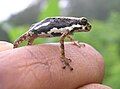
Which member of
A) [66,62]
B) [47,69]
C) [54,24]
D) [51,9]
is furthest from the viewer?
[51,9]

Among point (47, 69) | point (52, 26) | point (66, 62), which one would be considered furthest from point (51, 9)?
point (47, 69)

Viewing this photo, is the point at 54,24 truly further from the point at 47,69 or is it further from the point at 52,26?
the point at 47,69

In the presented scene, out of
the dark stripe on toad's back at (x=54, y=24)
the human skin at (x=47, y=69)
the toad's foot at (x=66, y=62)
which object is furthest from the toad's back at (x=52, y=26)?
the toad's foot at (x=66, y=62)

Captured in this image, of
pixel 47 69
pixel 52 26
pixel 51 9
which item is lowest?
pixel 47 69

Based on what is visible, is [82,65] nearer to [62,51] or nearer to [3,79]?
[62,51]

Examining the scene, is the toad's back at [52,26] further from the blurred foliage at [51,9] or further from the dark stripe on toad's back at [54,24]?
the blurred foliage at [51,9]

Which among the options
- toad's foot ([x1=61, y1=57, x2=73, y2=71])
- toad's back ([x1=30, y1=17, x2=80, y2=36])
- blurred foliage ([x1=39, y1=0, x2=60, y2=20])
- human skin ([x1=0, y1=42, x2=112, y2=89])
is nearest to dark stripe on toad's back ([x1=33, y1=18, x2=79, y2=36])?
toad's back ([x1=30, y1=17, x2=80, y2=36])

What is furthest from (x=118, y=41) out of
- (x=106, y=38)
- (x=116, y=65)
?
(x=116, y=65)

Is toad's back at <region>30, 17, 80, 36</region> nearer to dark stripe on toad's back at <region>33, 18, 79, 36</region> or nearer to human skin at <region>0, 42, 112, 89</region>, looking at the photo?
dark stripe on toad's back at <region>33, 18, 79, 36</region>
